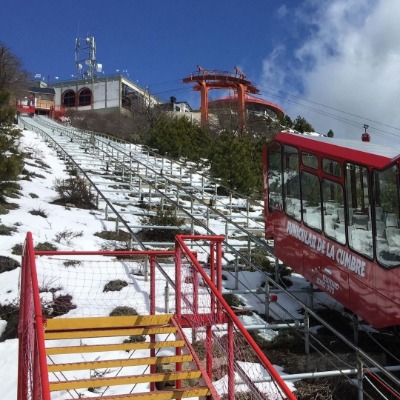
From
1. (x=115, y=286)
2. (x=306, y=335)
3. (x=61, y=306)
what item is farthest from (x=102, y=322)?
(x=115, y=286)

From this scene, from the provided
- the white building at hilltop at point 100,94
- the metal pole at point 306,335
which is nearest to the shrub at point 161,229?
the metal pole at point 306,335

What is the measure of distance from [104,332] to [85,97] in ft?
215

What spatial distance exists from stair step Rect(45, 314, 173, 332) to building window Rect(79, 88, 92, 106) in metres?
63.9

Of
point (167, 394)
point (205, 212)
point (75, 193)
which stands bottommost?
point (167, 394)

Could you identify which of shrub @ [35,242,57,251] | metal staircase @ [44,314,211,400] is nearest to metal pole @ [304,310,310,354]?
metal staircase @ [44,314,211,400]

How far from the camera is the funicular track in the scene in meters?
7.79

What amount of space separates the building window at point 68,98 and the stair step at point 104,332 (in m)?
66.9

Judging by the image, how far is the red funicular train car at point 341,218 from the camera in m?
7.35

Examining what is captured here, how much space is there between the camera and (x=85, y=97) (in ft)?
224

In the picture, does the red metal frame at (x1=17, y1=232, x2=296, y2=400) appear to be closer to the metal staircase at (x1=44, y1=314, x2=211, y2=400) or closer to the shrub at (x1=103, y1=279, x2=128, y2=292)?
the metal staircase at (x1=44, y1=314, x2=211, y2=400)

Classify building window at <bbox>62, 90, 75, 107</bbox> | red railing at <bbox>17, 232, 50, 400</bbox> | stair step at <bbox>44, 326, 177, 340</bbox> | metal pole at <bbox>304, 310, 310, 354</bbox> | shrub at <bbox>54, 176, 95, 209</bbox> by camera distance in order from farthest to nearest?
building window at <bbox>62, 90, 75, 107</bbox> → shrub at <bbox>54, 176, 95, 209</bbox> → metal pole at <bbox>304, 310, 310, 354</bbox> → stair step at <bbox>44, 326, 177, 340</bbox> → red railing at <bbox>17, 232, 50, 400</bbox>

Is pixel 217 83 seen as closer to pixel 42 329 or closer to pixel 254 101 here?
pixel 254 101

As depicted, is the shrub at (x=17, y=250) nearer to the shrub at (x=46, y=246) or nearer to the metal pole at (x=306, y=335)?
the shrub at (x=46, y=246)

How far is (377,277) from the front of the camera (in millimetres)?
7480
